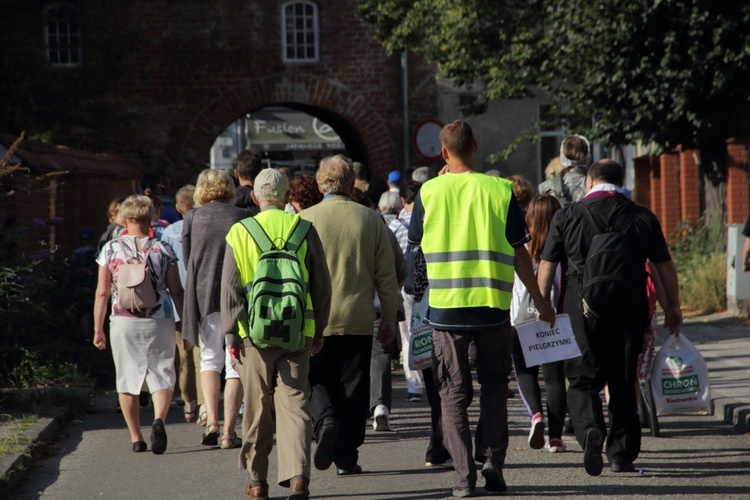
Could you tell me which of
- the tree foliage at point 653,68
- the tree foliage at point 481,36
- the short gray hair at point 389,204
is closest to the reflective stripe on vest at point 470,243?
the short gray hair at point 389,204

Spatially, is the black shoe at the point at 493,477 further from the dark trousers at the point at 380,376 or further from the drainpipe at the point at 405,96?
the drainpipe at the point at 405,96


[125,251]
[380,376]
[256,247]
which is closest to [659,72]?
[380,376]

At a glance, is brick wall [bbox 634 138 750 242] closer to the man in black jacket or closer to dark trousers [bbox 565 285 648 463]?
the man in black jacket

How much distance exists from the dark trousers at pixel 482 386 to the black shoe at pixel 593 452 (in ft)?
1.65

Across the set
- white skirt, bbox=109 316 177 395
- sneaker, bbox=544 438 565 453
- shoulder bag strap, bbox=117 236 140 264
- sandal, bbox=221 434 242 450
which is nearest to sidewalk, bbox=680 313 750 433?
sneaker, bbox=544 438 565 453

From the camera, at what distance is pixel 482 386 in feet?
22.9

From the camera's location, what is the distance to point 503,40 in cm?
2119

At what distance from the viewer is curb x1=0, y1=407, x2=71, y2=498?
746 cm

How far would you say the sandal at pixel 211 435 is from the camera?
884cm

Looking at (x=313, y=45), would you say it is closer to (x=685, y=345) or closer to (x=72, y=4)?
(x=72, y=4)

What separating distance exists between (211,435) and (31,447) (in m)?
1.22

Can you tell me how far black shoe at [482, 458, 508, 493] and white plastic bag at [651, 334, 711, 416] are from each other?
169 centimetres

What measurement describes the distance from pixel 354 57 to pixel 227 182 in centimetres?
1799

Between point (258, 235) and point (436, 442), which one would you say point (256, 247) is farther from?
point (436, 442)
